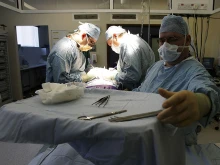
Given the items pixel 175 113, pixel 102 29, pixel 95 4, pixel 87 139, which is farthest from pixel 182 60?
pixel 102 29

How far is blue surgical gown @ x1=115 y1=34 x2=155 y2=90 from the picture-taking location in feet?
6.04

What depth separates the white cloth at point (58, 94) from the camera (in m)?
0.65

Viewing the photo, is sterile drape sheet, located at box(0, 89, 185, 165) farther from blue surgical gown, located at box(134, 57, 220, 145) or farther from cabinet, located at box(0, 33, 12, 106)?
cabinet, located at box(0, 33, 12, 106)

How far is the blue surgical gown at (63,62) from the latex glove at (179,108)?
5.03 ft

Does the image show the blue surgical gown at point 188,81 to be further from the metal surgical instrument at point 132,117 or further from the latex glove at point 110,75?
the latex glove at point 110,75

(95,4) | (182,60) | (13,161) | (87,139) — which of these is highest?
(95,4)

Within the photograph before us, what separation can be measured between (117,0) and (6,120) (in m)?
1.96

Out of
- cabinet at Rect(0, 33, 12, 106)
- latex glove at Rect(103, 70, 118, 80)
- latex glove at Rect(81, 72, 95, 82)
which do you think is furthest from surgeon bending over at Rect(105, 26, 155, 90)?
cabinet at Rect(0, 33, 12, 106)

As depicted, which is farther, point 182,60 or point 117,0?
point 117,0

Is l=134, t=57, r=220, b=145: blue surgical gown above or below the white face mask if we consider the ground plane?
below

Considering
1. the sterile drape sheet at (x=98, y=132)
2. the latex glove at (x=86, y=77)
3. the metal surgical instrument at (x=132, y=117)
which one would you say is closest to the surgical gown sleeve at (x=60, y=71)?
the latex glove at (x=86, y=77)

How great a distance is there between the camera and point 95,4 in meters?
2.23

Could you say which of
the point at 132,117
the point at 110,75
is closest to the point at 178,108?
the point at 132,117

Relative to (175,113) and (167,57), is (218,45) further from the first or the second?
(175,113)
